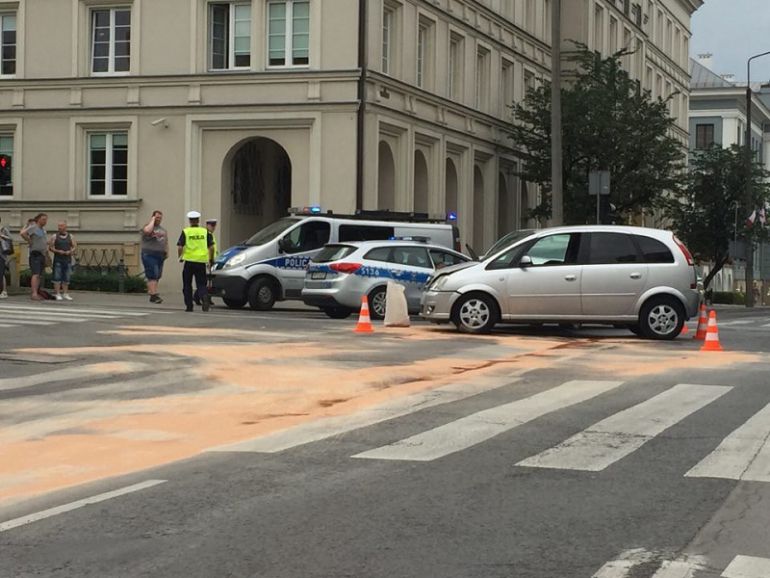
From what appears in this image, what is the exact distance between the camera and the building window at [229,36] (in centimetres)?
3538

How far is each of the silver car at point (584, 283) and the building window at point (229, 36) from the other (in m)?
18.2

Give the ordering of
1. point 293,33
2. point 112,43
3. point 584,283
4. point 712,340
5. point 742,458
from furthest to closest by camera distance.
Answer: point 112,43 < point 293,33 < point 584,283 < point 712,340 < point 742,458

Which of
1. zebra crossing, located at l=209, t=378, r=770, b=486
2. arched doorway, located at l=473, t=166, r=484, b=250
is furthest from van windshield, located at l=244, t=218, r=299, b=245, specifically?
arched doorway, located at l=473, t=166, r=484, b=250

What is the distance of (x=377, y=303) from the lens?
891 inches

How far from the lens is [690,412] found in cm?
1066

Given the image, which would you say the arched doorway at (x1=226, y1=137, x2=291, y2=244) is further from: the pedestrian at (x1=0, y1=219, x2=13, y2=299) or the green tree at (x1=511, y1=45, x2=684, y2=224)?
the pedestrian at (x1=0, y1=219, x2=13, y2=299)

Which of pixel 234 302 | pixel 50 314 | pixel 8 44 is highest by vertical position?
pixel 8 44

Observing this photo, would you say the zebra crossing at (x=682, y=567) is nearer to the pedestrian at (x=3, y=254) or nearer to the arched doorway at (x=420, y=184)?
the pedestrian at (x=3, y=254)

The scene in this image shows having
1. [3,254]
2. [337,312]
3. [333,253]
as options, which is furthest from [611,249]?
[3,254]

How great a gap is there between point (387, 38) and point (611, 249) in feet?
63.1

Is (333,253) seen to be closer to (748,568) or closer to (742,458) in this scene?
(742,458)

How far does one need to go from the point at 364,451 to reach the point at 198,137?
2778cm

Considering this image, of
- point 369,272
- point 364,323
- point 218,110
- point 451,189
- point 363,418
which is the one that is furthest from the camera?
point 451,189

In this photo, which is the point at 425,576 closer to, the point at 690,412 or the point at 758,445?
the point at 758,445
